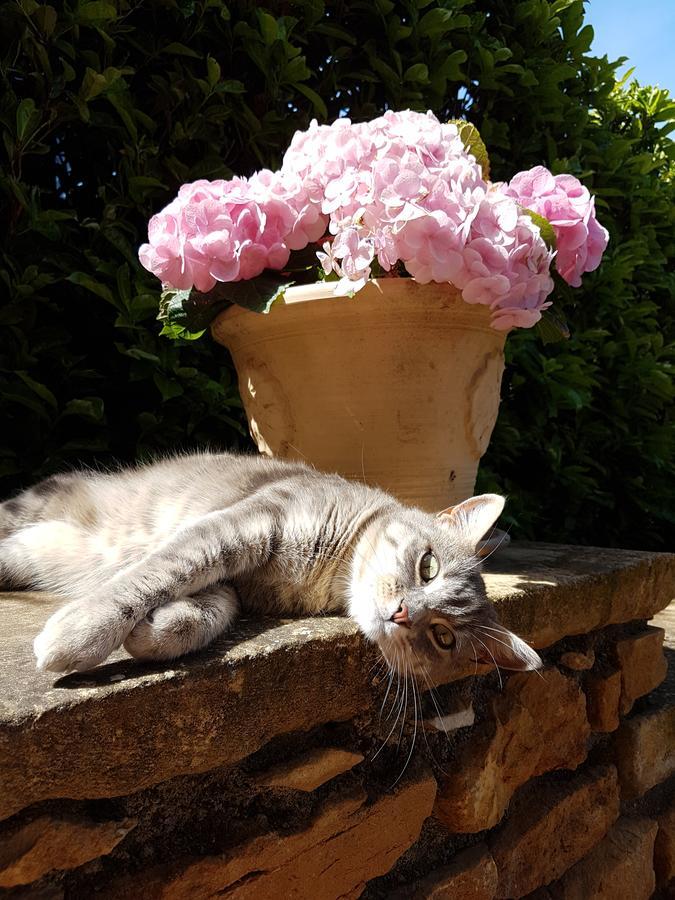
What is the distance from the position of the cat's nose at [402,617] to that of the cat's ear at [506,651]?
5.7 inches

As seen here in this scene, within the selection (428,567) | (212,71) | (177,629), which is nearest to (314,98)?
(212,71)

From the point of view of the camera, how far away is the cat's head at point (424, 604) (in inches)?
45.6

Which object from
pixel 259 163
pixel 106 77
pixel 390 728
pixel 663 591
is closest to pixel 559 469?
pixel 663 591

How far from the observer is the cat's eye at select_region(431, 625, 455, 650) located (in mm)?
1228

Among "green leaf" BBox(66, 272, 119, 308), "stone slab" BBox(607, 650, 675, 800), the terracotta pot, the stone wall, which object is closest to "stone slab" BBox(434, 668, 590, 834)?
the stone wall

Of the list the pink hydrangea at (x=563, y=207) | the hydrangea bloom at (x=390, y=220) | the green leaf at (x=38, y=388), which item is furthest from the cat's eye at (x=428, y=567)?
the green leaf at (x=38, y=388)

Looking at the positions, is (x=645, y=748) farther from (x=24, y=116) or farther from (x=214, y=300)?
(x=24, y=116)

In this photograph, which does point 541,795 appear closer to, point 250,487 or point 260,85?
point 250,487

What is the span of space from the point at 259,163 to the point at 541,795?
1871 millimetres

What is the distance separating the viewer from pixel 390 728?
117 cm

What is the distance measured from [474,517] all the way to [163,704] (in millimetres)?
793

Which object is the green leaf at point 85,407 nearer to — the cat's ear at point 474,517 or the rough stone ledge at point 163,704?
the rough stone ledge at point 163,704

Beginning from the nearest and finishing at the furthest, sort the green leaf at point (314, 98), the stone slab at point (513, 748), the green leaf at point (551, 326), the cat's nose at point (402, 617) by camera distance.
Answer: the cat's nose at point (402, 617) → the stone slab at point (513, 748) → the green leaf at point (551, 326) → the green leaf at point (314, 98)

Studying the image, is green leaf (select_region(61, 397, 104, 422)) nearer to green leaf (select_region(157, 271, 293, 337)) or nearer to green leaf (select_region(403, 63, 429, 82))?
green leaf (select_region(157, 271, 293, 337))
